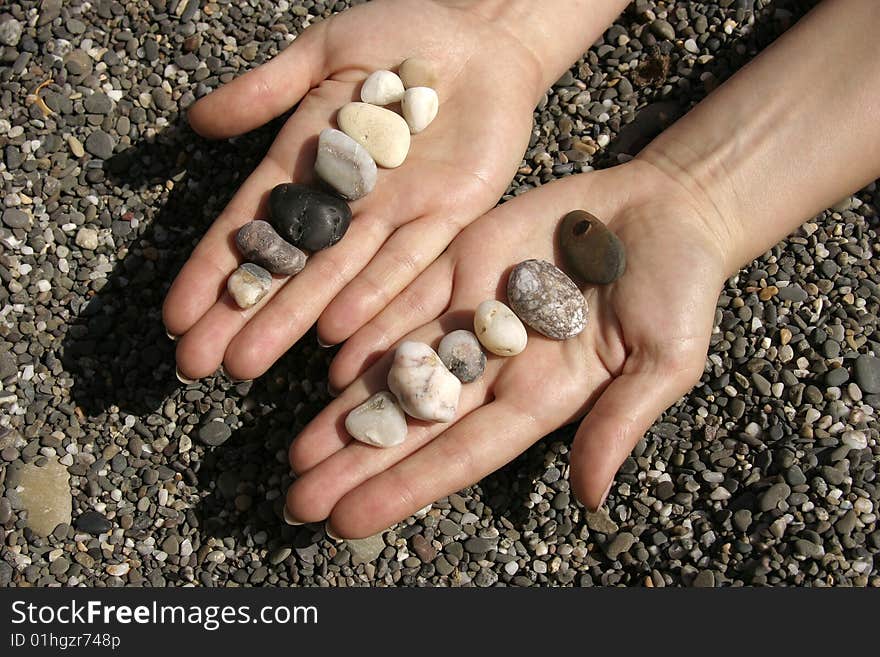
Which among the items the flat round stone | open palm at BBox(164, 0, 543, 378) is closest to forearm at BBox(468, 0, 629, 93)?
open palm at BBox(164, 0, 543, 378)

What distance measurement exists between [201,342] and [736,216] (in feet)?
4.97

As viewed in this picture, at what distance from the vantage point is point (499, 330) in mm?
2350

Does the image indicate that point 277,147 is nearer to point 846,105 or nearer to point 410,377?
point 410,377

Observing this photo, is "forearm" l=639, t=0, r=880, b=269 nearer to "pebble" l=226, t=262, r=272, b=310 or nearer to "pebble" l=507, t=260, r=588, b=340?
"pebble" l=507, t=260, r=588, b=340

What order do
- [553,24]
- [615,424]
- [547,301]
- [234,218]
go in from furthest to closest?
[553,24], [234,218], [547,301], [615,424]

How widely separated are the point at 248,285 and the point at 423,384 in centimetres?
56

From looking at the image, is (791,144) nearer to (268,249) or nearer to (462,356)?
A: (462,356)

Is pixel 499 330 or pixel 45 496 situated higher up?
pixel 499 330

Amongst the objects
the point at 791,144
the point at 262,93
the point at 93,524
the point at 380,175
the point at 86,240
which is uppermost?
the point at 262,93

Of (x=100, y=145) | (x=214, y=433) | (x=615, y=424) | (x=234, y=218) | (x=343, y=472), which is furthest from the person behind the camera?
(x=100, y=145)

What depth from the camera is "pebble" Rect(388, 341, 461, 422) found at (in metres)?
2.24

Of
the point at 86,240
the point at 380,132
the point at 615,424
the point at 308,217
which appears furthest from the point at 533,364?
the point at 86,240

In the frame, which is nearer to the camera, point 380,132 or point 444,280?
point 444,280

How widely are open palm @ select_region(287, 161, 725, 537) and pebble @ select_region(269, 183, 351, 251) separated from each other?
26 centimetres
